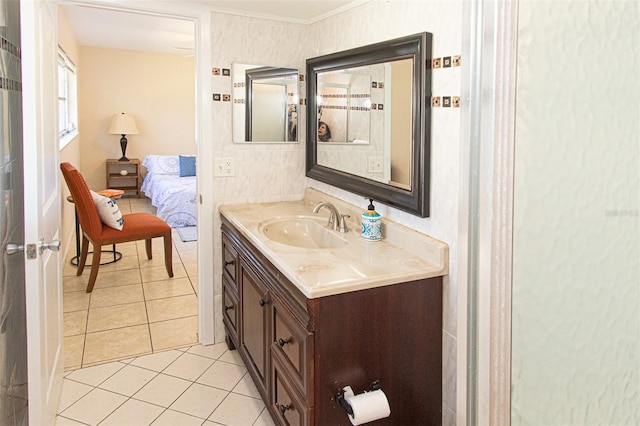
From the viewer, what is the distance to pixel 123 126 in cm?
749

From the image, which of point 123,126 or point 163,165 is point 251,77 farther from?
point 123,126

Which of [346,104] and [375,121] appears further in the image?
[346,104]

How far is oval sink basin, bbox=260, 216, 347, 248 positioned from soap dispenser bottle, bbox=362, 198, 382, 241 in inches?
11.9

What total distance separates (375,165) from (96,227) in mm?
2569

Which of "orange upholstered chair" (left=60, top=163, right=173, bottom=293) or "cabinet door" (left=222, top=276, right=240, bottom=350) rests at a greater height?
"orange upholstered chair" (left=60, top=163, right=173, bottom=293)

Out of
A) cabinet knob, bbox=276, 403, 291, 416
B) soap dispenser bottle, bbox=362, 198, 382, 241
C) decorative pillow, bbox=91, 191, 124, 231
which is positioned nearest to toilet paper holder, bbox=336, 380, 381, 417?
cabinet knob, bbox=276, 403, 291, 416

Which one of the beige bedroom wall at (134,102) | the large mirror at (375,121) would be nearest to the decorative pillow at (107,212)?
the large mirror at (375,121)

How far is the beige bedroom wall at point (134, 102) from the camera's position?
749 centimetres

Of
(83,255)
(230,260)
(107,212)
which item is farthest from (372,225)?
(83,255)

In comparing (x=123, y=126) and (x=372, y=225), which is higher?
(x=123, y=126)

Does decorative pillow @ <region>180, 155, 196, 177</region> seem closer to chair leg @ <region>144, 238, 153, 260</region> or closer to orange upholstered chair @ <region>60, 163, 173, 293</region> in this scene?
chair leg @ <region>144, 238, 153, 260</region>

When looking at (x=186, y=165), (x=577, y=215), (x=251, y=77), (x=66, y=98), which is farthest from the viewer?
(x=186, y=165)

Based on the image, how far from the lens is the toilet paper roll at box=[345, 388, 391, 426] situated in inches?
62.9

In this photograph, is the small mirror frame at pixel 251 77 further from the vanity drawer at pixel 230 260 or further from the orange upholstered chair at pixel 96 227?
the orange upholstered chair at pixel 96 227
